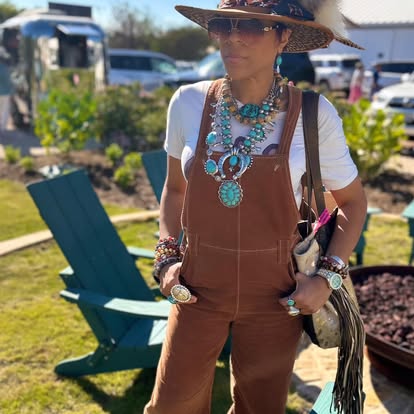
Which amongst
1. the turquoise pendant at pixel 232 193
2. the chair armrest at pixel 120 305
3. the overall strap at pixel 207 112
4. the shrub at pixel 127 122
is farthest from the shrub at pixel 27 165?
the turquoise pendant at pixel 232 193

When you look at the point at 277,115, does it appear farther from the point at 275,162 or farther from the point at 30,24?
the point at 30,24

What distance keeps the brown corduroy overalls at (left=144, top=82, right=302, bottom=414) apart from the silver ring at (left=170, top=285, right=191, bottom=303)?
0.15 feet

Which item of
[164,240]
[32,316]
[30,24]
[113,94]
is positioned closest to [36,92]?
[30,24]

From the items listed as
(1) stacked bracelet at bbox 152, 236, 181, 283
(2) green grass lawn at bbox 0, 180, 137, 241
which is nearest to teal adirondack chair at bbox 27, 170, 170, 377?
(1) stacked bracelet at bbox 152, 236, 181, 283

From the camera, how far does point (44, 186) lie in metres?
3.17

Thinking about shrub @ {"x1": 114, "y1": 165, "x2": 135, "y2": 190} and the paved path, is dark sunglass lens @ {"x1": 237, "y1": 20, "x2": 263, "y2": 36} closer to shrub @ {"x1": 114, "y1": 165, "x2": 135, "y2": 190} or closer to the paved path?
the paved path

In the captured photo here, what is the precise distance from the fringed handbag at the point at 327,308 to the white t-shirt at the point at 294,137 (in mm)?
33

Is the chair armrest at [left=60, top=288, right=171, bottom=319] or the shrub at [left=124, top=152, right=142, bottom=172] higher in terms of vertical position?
the chair armrest at [left=60, top=288, right=171, bottom=319]

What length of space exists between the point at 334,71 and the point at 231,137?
22854 mm

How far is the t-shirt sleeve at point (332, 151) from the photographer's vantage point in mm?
Result: 1733

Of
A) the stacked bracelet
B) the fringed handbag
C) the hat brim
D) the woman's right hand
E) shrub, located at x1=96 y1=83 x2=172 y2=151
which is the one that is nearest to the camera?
the hat brim

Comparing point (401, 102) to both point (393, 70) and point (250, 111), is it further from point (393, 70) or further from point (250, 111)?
point (250, 111)

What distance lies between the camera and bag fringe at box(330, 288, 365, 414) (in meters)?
1.92

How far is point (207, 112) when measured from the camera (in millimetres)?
1797
